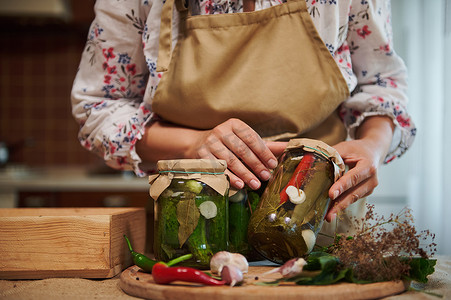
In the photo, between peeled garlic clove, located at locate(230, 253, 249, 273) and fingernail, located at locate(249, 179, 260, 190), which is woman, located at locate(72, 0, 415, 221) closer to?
fingernail, located at locate(249, 179, 260, 190)

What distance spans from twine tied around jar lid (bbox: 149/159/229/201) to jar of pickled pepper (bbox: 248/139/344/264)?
0.27ft

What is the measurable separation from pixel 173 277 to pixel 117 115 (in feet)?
1.50

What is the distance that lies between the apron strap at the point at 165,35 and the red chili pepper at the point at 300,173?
33cm

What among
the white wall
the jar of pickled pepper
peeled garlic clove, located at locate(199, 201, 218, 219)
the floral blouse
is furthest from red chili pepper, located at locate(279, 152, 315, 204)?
the white wall

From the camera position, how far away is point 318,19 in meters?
0.91

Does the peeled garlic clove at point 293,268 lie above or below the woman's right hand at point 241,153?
below

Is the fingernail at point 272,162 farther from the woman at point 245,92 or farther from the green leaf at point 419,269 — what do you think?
the green leaf at point 419,269

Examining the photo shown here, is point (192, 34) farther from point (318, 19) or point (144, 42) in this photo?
point (318, 19)

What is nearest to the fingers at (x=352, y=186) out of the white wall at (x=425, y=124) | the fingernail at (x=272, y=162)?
Answer: the fingernail at (x=272, y=162)

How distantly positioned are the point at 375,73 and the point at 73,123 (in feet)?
7.15

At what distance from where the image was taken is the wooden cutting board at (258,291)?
0.61 m

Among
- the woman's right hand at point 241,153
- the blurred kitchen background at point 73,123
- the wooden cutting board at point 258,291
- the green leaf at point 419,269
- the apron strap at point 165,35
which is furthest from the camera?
the blurred kitchen background at point 73,123

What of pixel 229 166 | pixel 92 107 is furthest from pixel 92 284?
pixel 92 107

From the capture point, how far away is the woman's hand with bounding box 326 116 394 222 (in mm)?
807
